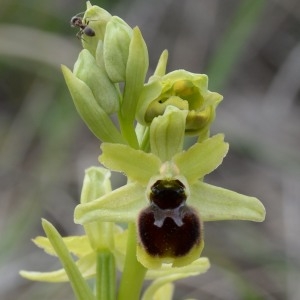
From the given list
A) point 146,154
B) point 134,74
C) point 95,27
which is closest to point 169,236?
point 146,154

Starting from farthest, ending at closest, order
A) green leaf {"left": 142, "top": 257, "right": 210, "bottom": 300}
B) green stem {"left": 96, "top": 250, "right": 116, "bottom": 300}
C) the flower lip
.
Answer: green leaf {"left": 142, "top": 257, "right": 210, "bottom": 300} → green stem {"left": 96, "top": 250, "right": 116, "bottom": 300} → the flower lip

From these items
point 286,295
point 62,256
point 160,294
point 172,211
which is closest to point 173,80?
point 172,211

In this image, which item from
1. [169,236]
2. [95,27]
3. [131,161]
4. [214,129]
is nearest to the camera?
[169,236]

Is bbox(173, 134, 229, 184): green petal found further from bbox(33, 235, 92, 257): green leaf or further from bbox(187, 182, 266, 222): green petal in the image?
bbox(33, 235, 92, 257): green leaf

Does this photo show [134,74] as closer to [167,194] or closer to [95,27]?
[95,27]

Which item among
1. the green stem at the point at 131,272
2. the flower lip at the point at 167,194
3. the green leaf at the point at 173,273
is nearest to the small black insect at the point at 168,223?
the flower lip at the point at 167,194

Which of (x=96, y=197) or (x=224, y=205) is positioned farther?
(x=96, y=197)

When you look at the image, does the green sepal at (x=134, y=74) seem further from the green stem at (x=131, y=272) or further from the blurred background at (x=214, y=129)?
the blurred background at (x=214, y=129)

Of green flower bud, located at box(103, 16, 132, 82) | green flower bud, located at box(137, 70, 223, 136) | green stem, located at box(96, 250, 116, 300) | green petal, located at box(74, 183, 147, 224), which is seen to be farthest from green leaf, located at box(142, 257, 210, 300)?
green flower bud, located at box(103, 16, 132, 82)
